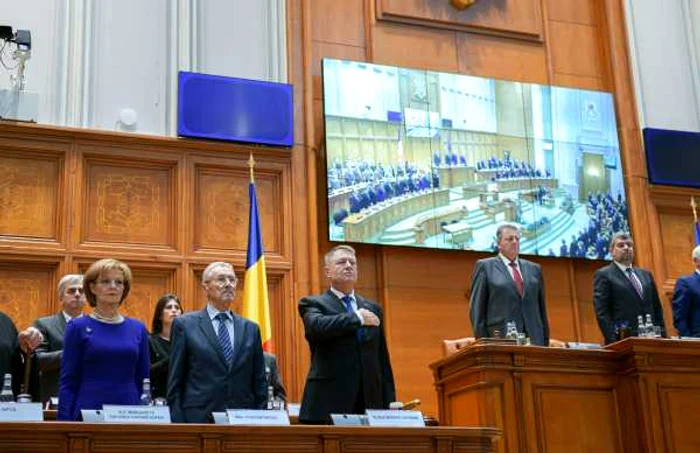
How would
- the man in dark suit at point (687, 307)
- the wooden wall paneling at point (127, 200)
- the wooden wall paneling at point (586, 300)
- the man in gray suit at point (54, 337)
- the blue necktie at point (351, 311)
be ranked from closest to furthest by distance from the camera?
the blue necktie at point (351, 311)
the man in gray suit at point (54, 337)
the man in dark suit at point (687, 307)
the wooden wall paneling at point (127, 200)
the wooden wall paneling at point (586, 300)

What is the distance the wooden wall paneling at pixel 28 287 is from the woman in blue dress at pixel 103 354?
302cm

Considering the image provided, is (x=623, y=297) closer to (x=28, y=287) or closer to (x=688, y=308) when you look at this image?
(x=688, y=308)

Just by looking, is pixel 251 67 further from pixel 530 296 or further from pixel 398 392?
pixel 530 296

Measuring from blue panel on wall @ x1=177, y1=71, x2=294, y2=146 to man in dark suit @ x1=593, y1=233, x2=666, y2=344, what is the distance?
108 inches

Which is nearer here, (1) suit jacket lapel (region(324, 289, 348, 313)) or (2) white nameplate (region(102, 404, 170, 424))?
(2) white nameplate (region(102, 404, 170, 424))

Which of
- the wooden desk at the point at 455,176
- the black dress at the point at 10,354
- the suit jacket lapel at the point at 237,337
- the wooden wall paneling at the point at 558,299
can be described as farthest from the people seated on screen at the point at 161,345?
the wooden wall paneling at the point at 558,299

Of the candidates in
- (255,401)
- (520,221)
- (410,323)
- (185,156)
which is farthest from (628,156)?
(255,401)

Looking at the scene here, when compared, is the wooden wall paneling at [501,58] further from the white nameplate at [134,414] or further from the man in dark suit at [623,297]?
the white nameplate at [134,414]

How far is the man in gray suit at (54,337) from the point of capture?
4617 millimetres

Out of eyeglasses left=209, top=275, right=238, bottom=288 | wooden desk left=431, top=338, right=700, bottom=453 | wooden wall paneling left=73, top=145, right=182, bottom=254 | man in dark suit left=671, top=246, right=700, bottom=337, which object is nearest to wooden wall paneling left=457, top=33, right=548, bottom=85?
wooden wall paneling left=73, top=145, right=182, bottom=254

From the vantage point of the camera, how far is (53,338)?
190 inches

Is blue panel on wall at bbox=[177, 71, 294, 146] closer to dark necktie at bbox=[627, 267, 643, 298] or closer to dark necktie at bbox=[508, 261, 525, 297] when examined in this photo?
dark necktie at bbox=[508, 261, 525, 297]

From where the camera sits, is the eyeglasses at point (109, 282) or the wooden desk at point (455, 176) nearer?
the eyeglasses at point (109, 282)

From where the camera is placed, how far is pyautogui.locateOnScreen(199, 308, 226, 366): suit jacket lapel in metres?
3.87
